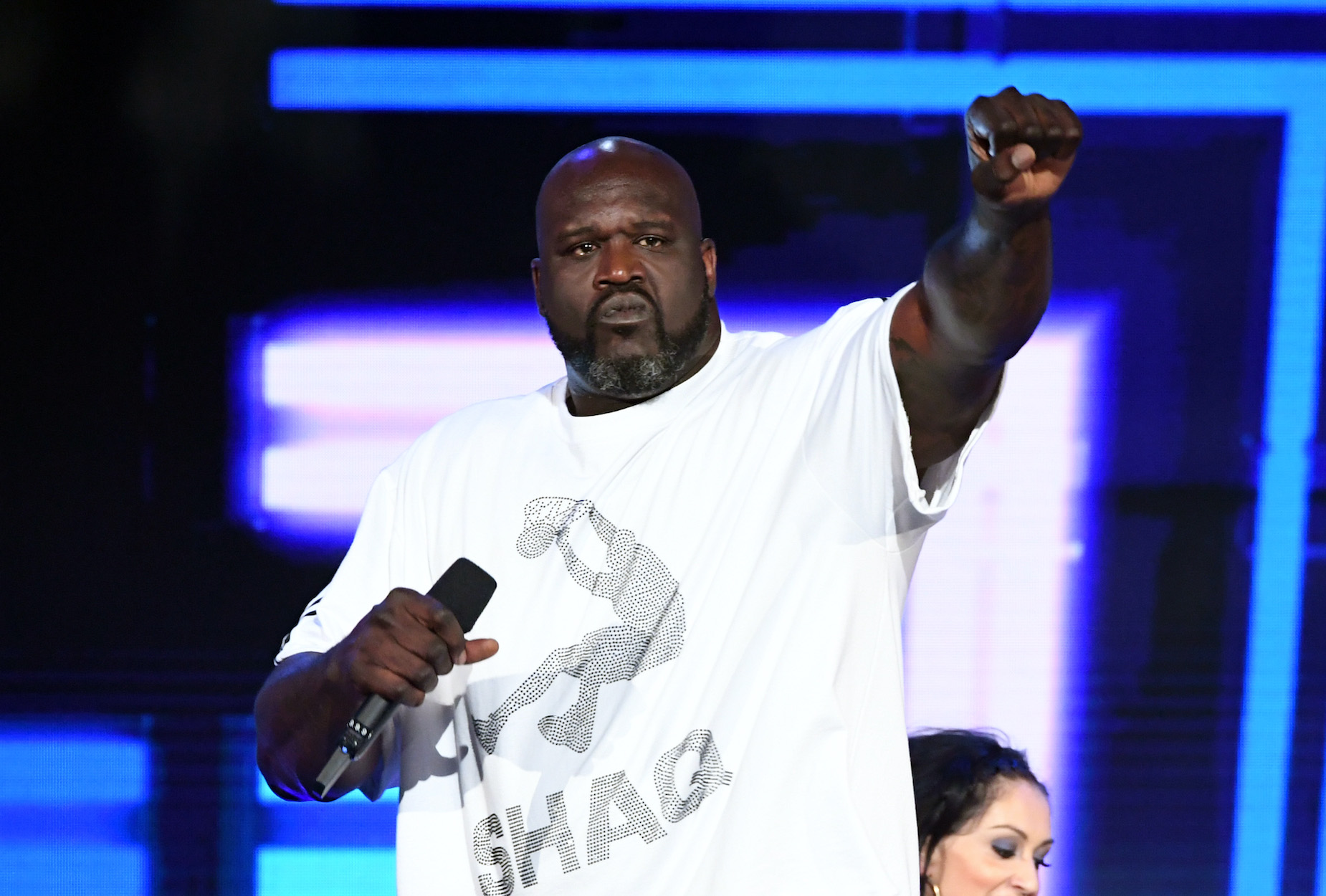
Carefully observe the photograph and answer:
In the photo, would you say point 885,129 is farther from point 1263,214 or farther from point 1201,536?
point 1201,536

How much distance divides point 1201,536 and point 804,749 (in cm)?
139

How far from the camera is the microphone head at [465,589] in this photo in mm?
1146

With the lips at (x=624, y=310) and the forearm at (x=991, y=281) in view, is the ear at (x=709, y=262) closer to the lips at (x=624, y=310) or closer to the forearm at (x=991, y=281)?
the lips at (x=624, y=310)

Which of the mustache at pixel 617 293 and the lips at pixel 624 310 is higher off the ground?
the mustache at pixel 617 293

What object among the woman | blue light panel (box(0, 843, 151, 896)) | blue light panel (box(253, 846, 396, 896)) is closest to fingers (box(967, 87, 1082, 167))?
the woman

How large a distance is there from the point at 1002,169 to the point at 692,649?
1.79 feet

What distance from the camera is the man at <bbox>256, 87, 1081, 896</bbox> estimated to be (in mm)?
1160

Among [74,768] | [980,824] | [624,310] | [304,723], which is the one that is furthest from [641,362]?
[74,768]

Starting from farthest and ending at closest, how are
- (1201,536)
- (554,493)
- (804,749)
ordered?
(1201,536), (554,493), (804,749)

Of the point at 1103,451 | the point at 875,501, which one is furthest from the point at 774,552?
the point at 1103,451

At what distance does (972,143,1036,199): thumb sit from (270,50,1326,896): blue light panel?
1415mm

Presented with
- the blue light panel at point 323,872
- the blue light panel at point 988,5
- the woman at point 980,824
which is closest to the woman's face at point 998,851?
the woman at point 980,824

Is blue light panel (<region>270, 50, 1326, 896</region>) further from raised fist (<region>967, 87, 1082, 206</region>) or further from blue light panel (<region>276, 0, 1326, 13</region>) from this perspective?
raised fist (<region>967, 87, 1082, 206</region>)

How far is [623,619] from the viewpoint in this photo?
1.26 metres
